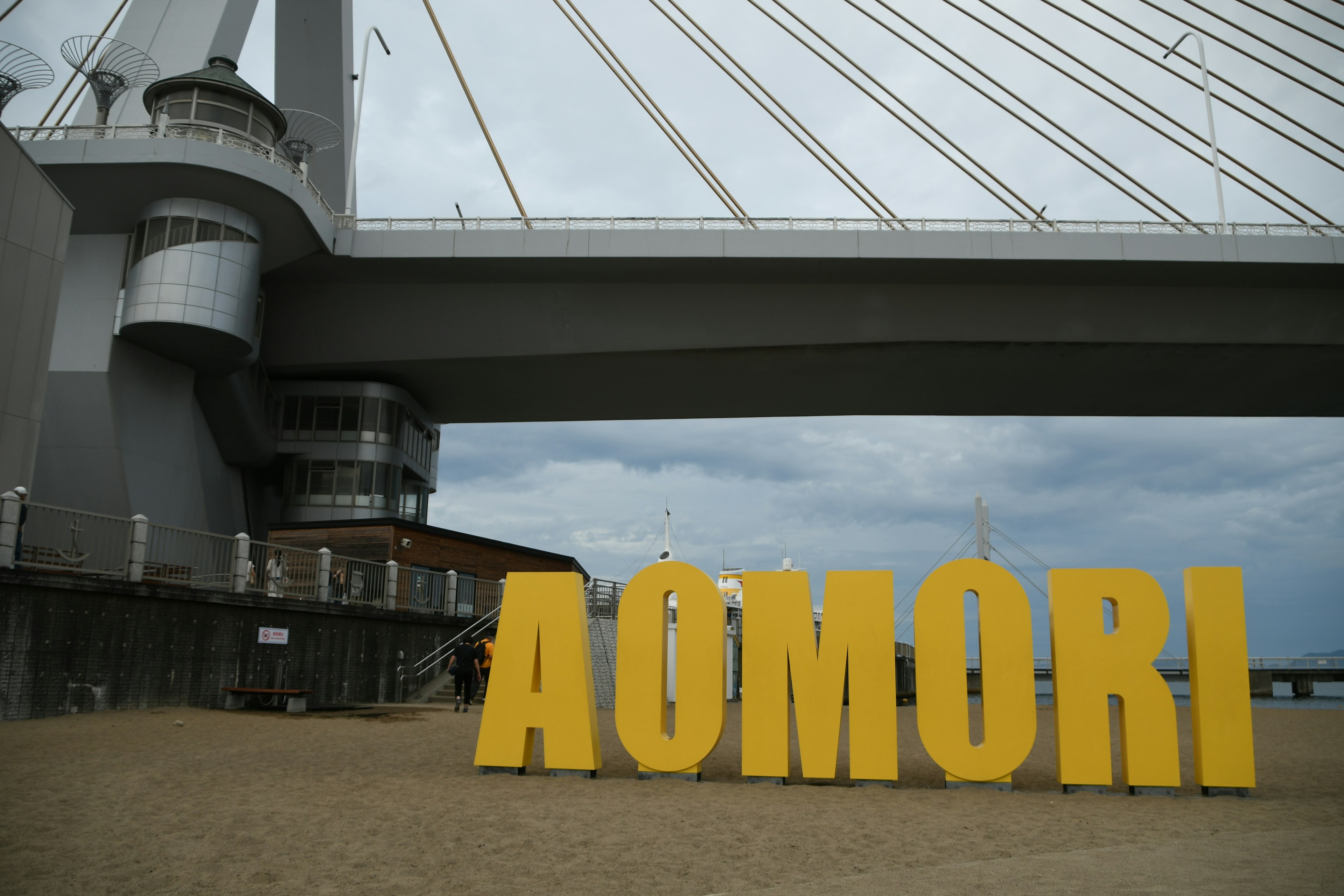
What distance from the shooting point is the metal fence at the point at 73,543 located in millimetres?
15336

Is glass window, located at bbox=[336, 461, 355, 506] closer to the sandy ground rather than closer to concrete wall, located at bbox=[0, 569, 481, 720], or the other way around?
concrete wall, located at bbox=[0, 569, 481, 720]

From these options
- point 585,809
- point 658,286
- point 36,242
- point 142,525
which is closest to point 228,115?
point 36,242

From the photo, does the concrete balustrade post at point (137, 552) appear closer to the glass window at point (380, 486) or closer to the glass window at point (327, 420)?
the glass window at point (380, 486)

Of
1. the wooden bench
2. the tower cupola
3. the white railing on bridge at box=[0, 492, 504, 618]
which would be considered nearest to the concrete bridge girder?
the tower cupola

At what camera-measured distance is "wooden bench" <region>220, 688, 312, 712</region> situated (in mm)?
17656

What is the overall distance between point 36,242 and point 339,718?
1171 cm

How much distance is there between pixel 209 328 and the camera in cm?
2973

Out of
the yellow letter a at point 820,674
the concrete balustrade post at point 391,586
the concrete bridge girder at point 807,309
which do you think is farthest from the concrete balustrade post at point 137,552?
the concrete bridge girder at point 807,309

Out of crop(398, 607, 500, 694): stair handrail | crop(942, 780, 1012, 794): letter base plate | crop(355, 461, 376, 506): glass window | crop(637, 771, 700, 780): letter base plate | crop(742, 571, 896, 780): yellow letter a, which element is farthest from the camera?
crop(355, 461, 376, 506): glass window

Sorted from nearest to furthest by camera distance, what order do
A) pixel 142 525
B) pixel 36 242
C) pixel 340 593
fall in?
pixel 142 525 < pixel 36 242 < pixel 340 593

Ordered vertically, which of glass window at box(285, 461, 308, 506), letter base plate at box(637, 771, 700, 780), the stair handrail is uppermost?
glass window at box(285, 461, 308, 506)

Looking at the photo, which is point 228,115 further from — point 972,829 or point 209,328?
point 972,829

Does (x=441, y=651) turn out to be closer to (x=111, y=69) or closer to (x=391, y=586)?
(x=391, y=586)

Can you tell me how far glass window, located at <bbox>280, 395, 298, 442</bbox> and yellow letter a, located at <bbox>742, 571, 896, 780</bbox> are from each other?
108ft
